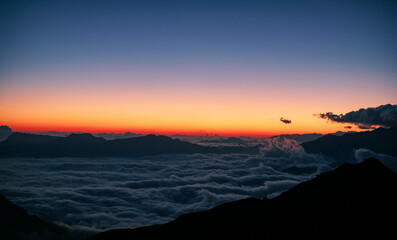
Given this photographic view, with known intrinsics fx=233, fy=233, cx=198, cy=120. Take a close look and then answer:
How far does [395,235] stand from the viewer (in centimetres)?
4559

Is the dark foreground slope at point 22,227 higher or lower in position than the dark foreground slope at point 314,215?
lower

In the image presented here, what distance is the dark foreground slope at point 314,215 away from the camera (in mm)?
51844

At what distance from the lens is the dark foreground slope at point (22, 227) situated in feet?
557

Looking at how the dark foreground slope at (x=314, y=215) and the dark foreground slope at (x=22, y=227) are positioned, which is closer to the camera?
the dark foreground slope at (x=314, y=215)

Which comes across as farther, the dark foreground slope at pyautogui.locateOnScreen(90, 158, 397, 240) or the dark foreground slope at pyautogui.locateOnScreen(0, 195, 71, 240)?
the dark foreground slope at pyautogui.locateOnScreen(0, 195, 71, 240)

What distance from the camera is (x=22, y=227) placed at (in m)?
177

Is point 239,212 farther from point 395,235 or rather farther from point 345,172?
point 395,235

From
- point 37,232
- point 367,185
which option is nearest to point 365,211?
point 367,185

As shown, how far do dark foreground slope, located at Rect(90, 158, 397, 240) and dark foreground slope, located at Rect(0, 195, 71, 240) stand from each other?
133 metres

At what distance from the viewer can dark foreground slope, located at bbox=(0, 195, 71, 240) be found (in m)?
170

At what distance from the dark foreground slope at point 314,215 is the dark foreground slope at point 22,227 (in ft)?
437

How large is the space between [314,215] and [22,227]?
685 ft

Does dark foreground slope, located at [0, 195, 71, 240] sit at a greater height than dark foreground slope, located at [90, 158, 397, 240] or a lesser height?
lesser

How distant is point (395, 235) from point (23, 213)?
9153 inches
